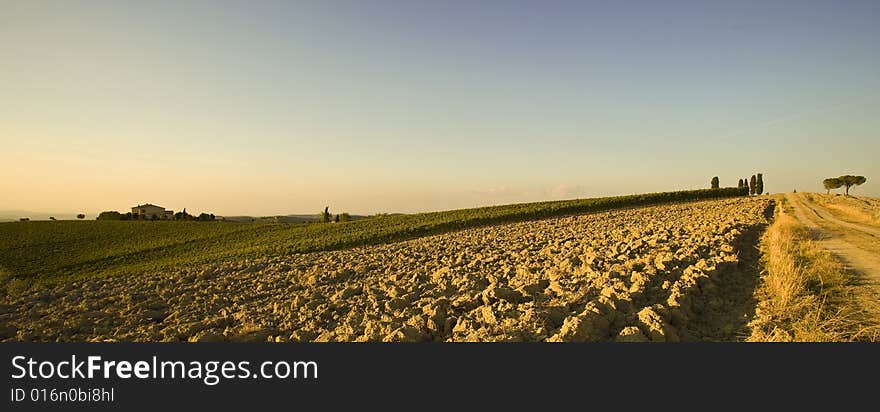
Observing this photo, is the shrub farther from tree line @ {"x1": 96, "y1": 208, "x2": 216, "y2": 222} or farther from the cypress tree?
the cypress tree

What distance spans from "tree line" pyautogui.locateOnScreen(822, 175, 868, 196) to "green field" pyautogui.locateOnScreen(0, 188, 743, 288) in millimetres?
58772

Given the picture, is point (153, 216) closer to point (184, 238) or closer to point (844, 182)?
point (184, 238)

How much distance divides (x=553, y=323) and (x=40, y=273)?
42.0 meters

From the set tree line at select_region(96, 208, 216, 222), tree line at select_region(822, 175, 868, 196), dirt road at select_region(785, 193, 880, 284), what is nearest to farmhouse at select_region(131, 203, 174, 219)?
tree line at select_region(96, 208, 216, 222)

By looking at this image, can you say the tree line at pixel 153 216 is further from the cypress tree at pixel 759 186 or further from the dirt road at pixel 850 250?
the cypress tree at pixel 759 186

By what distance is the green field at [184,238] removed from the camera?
101ft

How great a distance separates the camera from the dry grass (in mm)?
5590

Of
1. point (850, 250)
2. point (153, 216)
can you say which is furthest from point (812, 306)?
point (153, 216)

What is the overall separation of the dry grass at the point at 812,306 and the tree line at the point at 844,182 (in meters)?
117

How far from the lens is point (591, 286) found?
852cm

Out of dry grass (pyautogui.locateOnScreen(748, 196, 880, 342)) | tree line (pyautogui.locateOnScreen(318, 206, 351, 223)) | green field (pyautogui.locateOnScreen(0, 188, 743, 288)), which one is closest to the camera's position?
dry grass (pyautogui.locateOnScreen(748, 196, 880, 342))

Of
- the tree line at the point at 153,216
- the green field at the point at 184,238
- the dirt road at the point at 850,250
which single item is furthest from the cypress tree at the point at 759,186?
the tree line at the point at 153,216

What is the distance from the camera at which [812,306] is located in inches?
268

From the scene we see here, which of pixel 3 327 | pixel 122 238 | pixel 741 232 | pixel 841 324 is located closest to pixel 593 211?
pixel 741 232
